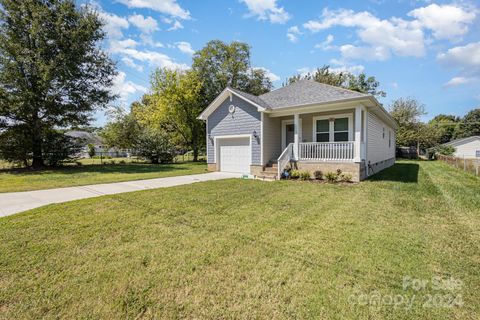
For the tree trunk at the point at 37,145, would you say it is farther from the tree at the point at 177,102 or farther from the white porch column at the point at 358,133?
the white porch column at the point at 358,133

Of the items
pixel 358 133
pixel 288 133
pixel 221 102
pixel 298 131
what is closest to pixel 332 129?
pixel 298 131

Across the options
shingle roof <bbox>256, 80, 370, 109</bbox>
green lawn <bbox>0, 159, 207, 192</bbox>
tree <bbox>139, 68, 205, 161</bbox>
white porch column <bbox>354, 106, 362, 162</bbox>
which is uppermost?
tree <bbox>139, 68, 205, 161</bbox>

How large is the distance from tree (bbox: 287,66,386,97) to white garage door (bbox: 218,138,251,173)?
60.7 feet

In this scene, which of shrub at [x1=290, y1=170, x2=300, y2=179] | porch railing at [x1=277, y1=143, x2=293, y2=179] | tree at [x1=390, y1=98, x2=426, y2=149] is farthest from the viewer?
tree at [x1=390, y1=98, x2=426, y2=149]

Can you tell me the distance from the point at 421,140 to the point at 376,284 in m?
36.0

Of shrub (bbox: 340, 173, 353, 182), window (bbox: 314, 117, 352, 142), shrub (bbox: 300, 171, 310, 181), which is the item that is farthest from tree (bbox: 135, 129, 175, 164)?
shrub (bbox: 340, 173, 353, 182)

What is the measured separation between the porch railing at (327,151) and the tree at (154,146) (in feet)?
44.5

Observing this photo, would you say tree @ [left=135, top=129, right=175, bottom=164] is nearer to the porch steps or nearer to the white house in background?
the porch steps

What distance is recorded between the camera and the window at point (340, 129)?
401 inches

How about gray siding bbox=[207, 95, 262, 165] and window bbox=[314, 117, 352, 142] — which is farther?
gray siding bbox=[207, 95, 262, 165]

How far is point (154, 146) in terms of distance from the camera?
19359 mm

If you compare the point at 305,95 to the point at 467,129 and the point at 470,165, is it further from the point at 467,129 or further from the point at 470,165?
the point at 467,129

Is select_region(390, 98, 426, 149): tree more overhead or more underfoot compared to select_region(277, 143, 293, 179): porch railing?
more overhead

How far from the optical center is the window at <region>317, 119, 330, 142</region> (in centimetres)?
1064
